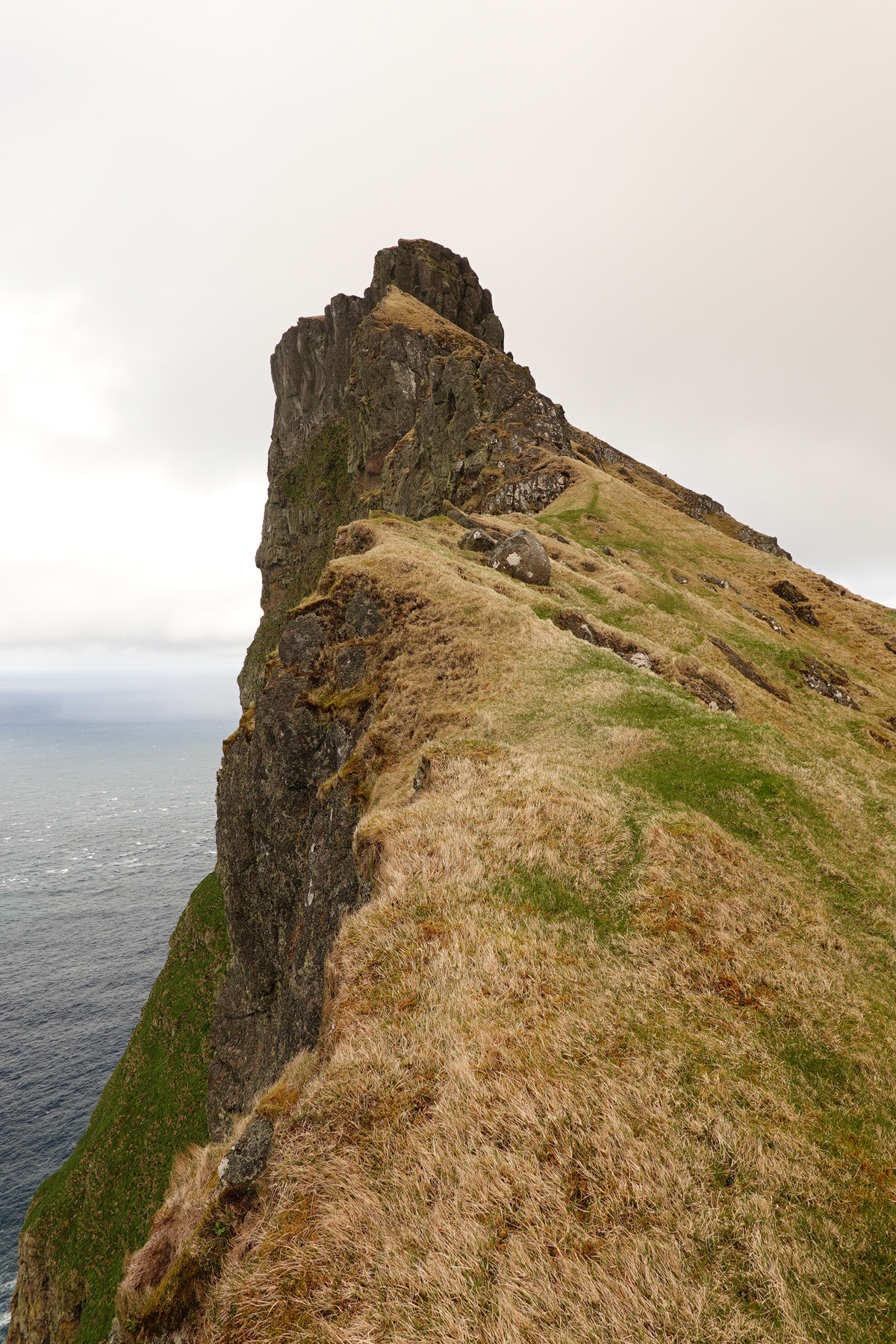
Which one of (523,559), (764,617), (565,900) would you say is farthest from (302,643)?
(764,617)

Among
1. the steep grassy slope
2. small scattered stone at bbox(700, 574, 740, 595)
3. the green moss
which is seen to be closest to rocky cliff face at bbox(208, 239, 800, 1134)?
the steep grassy slope

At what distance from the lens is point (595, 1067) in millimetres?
8766

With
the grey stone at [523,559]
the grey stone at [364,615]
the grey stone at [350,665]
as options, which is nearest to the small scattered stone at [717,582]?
the grey stone at [523,559]

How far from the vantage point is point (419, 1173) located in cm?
778

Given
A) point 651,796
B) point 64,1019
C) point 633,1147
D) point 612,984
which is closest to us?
point 633,1147

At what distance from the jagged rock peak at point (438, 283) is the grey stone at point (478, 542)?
96.3m

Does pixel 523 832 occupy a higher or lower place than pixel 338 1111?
higher

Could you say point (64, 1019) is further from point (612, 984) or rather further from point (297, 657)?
point (612, 984)

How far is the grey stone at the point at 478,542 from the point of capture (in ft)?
150

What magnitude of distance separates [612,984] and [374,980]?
4626 millimetres

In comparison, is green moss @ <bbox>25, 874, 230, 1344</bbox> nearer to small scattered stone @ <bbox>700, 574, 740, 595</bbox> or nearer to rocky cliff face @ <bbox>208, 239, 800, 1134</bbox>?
rocky cliff face @ <bbox>208, 239, 800, 1134</bbox>

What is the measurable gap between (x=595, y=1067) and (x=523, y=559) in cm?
3531

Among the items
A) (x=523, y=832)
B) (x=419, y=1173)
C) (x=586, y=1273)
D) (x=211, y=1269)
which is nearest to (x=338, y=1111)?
(x=419, y=1173)

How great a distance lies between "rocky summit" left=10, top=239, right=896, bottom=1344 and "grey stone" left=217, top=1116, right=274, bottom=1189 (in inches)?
2.5
